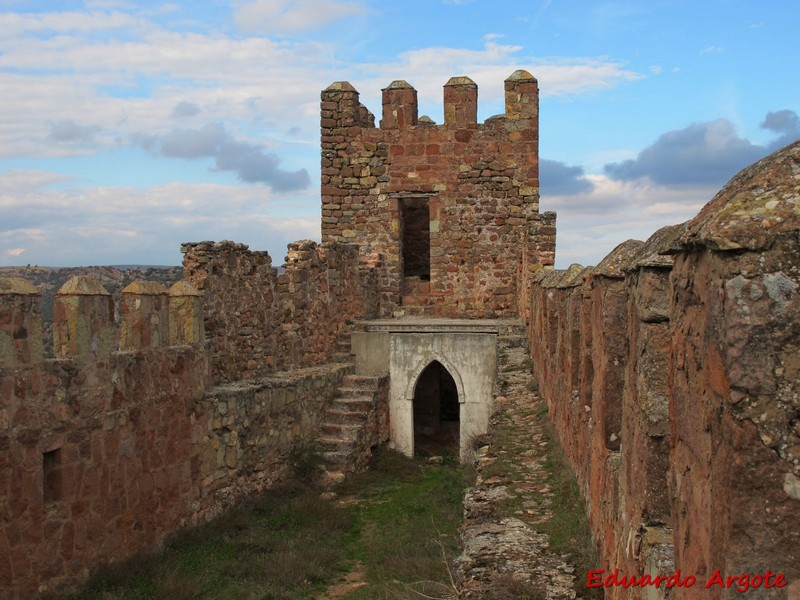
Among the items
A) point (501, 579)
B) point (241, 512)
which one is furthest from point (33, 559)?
point (501, 579)

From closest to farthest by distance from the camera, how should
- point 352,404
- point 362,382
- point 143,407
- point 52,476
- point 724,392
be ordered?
point 724,392
point 52,476
point 143,407
point 352,404
point 362,382

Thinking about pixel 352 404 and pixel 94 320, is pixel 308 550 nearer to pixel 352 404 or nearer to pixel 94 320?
pixel 94 320

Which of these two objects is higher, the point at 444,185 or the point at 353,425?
the point at 444,185

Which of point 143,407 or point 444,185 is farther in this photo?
point 444,185

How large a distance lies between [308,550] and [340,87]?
37.8 ft

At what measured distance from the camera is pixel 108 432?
800 centimetres

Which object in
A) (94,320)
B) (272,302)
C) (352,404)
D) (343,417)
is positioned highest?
(272,302)

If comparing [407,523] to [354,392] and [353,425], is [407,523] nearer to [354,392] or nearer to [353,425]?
[353,425]

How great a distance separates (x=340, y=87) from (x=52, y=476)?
12475 millimetres

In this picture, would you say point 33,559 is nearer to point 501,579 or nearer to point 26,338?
point 26,338

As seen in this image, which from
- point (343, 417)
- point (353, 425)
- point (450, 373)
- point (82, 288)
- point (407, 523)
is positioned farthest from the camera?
point (450, 373)

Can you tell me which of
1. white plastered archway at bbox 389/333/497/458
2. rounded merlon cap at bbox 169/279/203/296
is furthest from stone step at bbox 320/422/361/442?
rounded merlon cap at bbox 169/279/203/296

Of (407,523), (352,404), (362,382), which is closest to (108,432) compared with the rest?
(407,523)

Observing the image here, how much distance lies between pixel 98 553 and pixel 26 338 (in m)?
2.20
